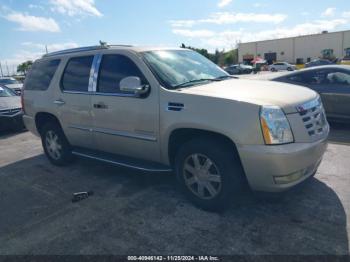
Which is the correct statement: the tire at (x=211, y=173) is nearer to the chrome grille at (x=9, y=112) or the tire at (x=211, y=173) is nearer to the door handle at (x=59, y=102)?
the door handle at (x=59, y=102)

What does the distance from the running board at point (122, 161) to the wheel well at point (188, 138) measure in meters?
0.21

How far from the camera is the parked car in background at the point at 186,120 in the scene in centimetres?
302

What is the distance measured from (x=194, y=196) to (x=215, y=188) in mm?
323

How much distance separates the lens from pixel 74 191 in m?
4.40

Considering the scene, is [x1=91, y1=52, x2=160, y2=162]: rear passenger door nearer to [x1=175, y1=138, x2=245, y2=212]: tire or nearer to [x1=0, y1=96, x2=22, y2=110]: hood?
[x1=175, y1=138, x2=245, y2=212]: tire

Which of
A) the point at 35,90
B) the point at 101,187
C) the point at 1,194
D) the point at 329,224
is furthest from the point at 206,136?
the point at 35,90

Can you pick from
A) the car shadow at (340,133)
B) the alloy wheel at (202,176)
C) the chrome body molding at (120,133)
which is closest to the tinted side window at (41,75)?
the chrome body molding at (120,133)

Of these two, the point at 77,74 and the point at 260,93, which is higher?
the point at 77,74

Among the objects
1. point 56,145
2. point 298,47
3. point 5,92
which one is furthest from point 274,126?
point 298,47

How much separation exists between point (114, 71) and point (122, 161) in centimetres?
123

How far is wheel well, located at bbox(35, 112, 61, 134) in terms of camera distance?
17.8 feet

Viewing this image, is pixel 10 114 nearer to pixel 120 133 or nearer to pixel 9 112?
pixel 9 112

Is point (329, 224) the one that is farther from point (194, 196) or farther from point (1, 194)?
point (1, 194)

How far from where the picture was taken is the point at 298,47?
66125 millimetres
